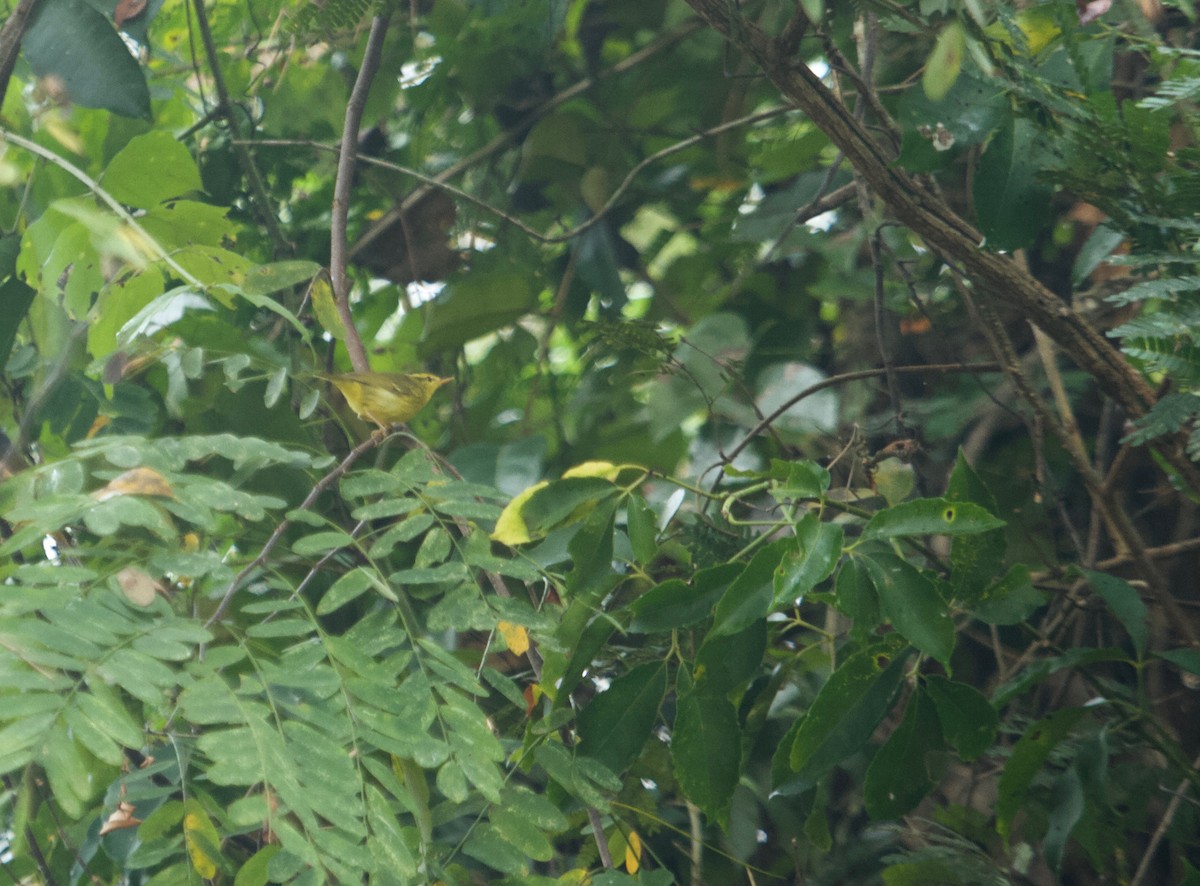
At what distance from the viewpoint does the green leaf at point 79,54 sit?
0.94 m

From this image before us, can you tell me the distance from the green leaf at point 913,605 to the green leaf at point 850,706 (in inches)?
2.8

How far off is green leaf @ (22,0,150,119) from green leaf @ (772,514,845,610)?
0.68m

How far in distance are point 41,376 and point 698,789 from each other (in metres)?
0.67

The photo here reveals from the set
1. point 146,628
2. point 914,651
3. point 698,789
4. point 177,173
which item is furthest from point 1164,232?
point 177,173

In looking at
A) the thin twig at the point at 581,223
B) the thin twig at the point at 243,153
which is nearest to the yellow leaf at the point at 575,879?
the thin twig at the point at 581,223

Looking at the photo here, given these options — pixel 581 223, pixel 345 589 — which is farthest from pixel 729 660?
pixel 581 223

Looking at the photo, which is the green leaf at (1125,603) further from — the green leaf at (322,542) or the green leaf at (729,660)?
the green leaf at (322,542)

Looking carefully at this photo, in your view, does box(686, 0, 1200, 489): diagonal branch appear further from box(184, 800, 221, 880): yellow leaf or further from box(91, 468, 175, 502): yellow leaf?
box(184, 800, 221, 880): yellow leaf

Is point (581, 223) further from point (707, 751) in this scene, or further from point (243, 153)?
point (707, 751)

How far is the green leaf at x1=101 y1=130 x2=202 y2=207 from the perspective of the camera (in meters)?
1.04

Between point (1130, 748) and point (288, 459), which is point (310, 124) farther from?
point (1130, 748)

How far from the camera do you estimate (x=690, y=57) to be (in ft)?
4.33

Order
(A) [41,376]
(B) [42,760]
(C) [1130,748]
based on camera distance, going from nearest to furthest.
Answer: (B) [42,760] → (C) [1130,748] → (A) [41,376]

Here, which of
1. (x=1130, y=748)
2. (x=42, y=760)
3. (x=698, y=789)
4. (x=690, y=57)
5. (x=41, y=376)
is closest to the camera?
(x=42, y=760)
